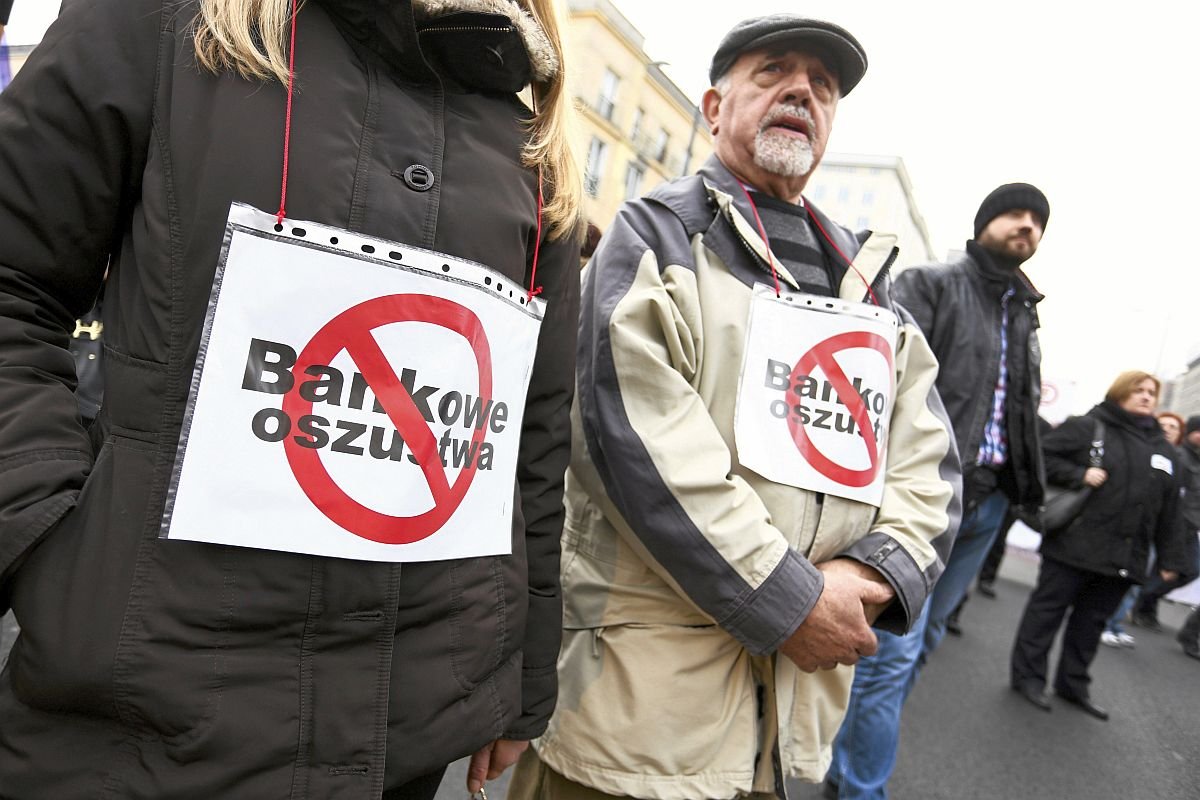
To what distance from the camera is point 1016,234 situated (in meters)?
2.93

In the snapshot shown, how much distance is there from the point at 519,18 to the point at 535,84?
0.56ft

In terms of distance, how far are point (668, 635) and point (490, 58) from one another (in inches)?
42.3

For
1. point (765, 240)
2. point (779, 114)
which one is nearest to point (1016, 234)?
point (779, 114)

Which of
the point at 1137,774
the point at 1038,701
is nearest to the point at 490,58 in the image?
the point at 1137,774

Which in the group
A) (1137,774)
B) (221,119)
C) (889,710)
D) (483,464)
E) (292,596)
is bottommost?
(1137,774)

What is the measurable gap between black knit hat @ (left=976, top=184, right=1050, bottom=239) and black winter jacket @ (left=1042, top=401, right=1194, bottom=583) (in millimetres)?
2221

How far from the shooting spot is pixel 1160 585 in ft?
23.0

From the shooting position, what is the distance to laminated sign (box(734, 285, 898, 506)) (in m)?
1.53

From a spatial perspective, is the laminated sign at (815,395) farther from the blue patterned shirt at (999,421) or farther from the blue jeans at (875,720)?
the blue patterned shirt at (999,421)

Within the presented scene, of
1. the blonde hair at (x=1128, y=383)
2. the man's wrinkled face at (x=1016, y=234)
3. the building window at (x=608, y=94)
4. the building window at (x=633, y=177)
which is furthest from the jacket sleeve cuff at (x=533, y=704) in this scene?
the building window at (x=633, y=177)

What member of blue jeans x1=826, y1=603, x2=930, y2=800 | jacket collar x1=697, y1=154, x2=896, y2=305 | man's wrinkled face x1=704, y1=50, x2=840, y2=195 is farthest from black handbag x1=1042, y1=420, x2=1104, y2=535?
man's wrinkled face x1=704, y1=50, x2=840, y2=195

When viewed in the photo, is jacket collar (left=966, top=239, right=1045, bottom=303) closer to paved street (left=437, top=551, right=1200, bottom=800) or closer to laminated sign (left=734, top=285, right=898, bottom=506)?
laminated sign (left=734, top=285, right=898, bottom=506)

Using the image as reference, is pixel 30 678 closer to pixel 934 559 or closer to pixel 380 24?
pixel 380 24

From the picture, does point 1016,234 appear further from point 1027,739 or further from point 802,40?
point 1027,739
